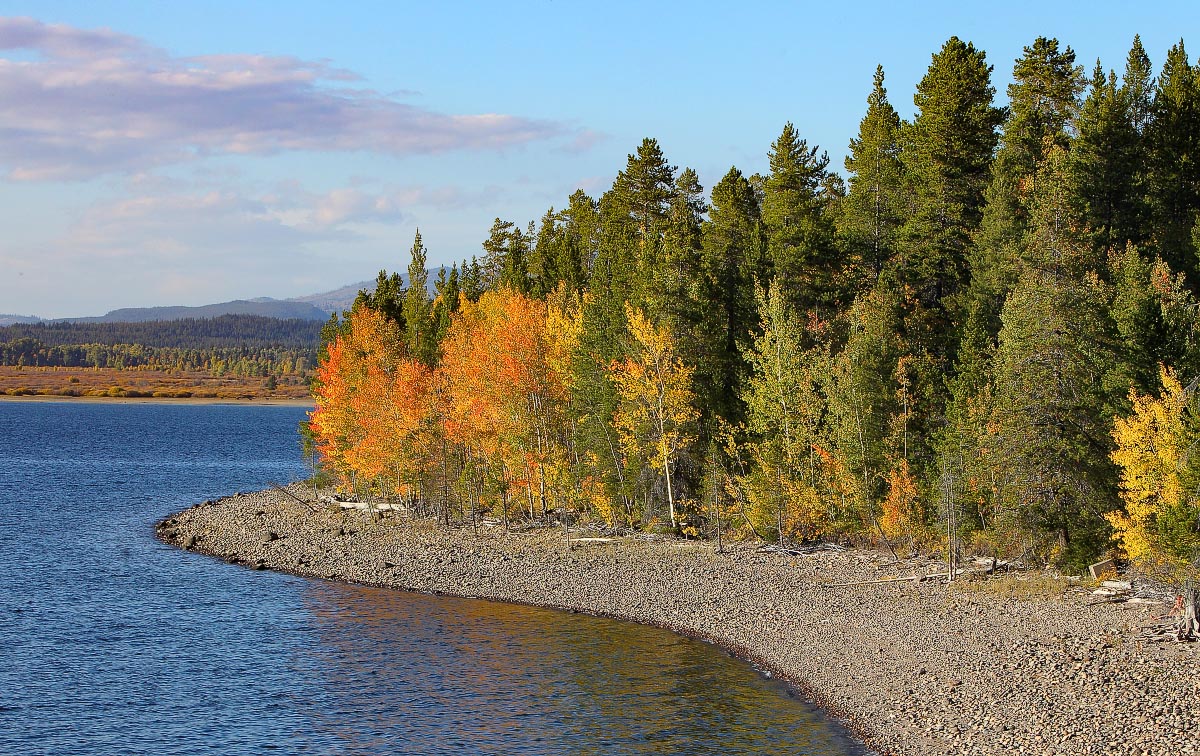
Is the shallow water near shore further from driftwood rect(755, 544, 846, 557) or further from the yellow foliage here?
the yellow foliage

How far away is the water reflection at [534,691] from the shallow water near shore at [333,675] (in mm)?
80

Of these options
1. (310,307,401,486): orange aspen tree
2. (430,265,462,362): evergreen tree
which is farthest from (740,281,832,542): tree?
(430,265,462,362): evergreen tree

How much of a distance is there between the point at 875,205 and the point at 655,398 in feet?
61.0

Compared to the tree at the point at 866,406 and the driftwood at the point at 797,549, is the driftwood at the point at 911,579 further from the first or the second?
the driftwood at the point at 797,549

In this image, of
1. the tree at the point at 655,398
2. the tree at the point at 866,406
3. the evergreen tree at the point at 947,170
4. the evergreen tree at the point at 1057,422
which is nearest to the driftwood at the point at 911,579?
the evergreen tree at the point at 1057,422

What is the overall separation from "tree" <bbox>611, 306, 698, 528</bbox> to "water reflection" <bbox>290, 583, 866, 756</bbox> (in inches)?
509

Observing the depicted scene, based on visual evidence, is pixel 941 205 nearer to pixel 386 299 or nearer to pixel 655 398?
pixel 655 398

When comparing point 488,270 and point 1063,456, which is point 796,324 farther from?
point 488,270

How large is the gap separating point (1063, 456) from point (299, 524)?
A: 143ft

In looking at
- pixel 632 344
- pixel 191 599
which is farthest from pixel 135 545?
pixel 632 344

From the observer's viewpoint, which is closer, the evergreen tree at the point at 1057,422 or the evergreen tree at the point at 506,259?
the evergreen tree at the point at 1057,422

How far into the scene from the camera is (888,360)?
46.1 m

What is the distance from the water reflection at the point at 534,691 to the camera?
2719 centimetres

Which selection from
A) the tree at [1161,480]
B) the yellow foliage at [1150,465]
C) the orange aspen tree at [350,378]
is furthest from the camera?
the orange aspen tree at [350,378]
